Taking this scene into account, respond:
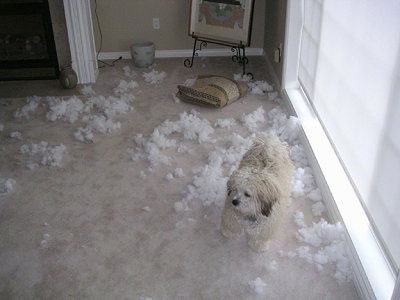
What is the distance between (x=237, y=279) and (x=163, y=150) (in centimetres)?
118

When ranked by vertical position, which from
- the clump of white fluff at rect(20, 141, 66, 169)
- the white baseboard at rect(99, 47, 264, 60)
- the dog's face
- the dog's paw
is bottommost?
the white baseboard at rect(99, 47, 264, 60)

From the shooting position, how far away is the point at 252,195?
192 centimetres

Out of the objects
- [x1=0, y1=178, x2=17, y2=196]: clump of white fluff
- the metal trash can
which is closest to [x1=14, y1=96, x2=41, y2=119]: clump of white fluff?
[x1=0, y1=178, x2=17, y2=196]: clump of white fluff

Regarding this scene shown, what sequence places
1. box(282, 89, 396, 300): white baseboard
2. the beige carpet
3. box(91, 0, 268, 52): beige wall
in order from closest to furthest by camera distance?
1. box(282, 89, 396, 300): white baseboard
2. the beige carpet
3. box(91, 0, 268, 52): beige wall

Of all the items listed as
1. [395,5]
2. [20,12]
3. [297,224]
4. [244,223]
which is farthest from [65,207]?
[20,12]

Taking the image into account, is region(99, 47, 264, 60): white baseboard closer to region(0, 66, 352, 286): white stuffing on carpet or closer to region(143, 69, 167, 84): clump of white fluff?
region(143, 69, 167, 84): clump of white fluff

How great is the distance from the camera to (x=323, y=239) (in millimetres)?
2109

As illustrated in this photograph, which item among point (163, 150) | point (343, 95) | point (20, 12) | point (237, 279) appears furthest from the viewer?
point (20, 12)

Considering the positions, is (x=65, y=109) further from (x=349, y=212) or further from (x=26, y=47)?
(x=349, y=212)

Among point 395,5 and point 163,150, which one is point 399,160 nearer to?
point 395,5

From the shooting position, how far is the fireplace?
3822mm

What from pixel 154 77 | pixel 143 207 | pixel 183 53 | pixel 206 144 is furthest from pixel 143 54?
pixel 143 207

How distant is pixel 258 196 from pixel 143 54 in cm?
258

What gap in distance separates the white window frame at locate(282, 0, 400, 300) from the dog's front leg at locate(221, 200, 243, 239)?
19.9 inches
